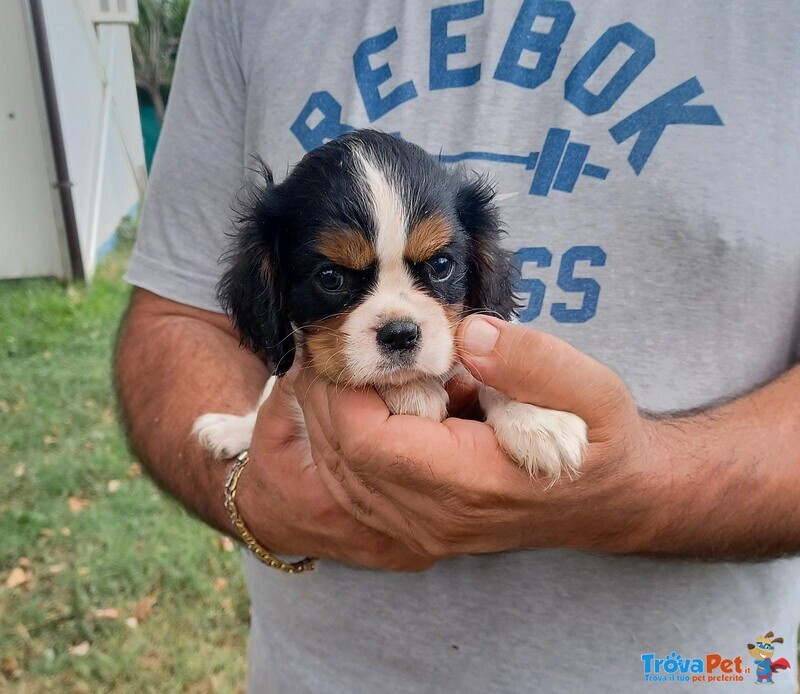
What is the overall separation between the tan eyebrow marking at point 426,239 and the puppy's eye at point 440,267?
2cm

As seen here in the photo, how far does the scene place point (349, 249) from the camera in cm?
151

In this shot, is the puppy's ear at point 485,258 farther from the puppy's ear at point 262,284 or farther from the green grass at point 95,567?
the green grass at point 95,567

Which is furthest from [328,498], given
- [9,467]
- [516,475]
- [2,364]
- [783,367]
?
[2,364]

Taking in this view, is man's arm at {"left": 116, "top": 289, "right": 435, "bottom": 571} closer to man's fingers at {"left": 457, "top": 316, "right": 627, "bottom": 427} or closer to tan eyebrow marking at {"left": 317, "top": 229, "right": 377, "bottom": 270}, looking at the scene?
Answer: tan eyebrow marking at {"left": 317, "top": 229, "right": 377, "bottom": 270}

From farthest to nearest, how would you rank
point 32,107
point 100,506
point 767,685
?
point 32,107, point 100,506, point 767,685

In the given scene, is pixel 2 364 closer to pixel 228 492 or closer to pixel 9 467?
pixel 9 467

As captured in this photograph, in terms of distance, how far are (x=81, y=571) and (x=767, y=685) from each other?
11.5 ft

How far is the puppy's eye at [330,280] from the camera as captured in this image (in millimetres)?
1545

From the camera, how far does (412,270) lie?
1550mm

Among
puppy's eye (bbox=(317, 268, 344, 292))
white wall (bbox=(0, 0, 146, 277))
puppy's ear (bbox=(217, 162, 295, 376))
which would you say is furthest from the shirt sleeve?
white wall (bbox=(0, 0, 146, 277))

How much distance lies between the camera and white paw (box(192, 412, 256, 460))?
2.10 m

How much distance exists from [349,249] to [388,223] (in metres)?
0.10

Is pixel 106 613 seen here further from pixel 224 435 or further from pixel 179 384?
pixel 224 435

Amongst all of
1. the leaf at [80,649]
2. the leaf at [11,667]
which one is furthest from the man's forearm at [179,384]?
the leaf at [11,667]
